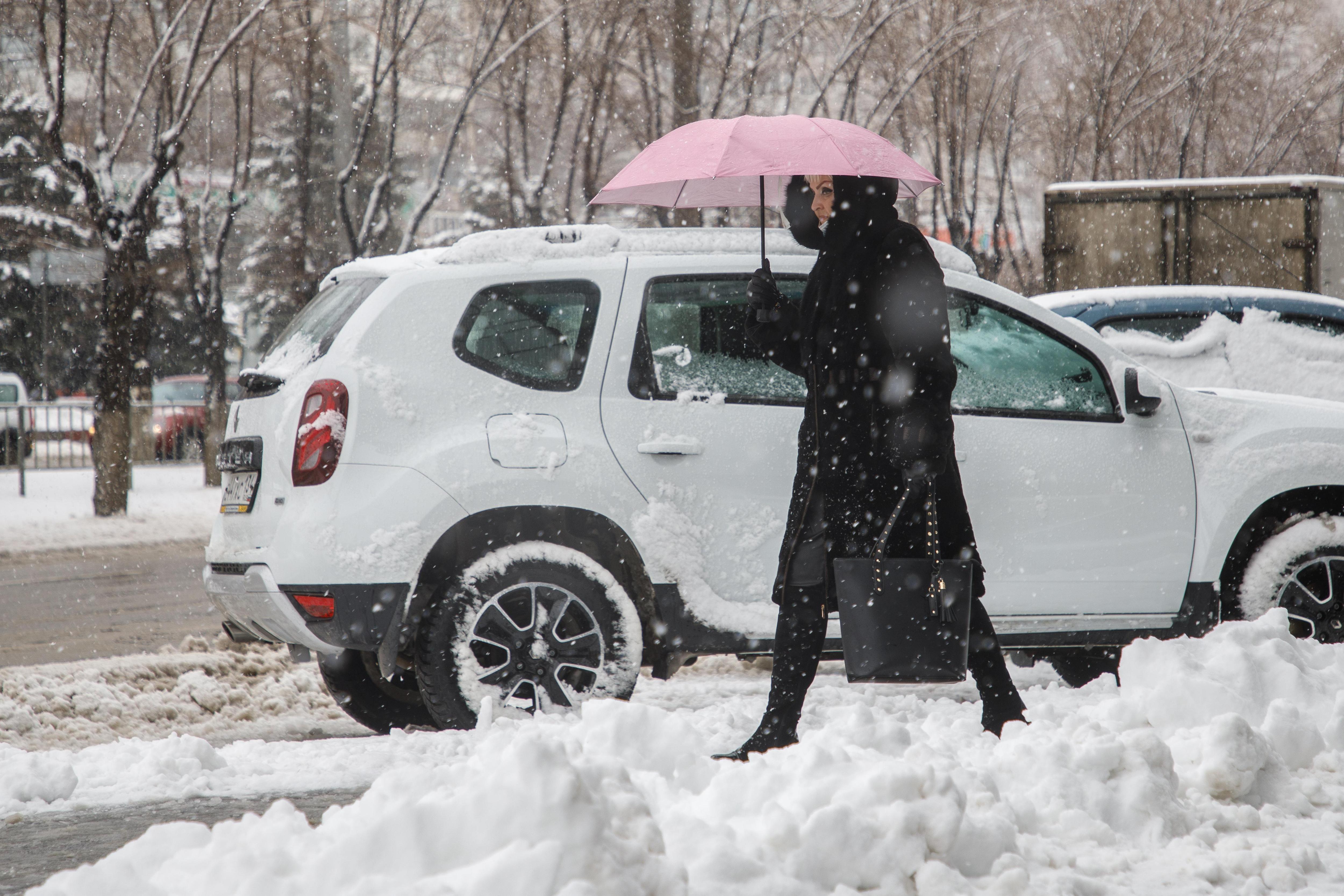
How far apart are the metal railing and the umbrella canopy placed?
1221 centimetres

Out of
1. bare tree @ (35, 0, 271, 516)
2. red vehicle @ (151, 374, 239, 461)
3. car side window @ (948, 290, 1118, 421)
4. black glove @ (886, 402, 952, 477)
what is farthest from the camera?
red vehicle @ (151, 374, 239, 461)

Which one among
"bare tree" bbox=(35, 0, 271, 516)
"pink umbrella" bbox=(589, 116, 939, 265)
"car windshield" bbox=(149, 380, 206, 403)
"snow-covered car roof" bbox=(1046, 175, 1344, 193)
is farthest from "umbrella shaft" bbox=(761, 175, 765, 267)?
"car windshield" bbox=(149, 380, 206, 403)

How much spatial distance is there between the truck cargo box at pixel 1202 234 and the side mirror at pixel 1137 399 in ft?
19.7

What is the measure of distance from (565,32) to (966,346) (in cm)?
1350

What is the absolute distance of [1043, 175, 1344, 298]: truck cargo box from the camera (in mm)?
10938

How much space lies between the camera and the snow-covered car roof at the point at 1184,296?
25.6 ft

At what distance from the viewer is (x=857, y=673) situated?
4051mm

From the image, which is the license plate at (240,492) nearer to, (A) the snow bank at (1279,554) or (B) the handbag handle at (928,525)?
(B) the handbag handle at (928,525)

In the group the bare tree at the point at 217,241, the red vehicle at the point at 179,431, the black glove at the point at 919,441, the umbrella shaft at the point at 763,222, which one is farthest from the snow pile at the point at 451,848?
the red vehicle at the point at 179,431

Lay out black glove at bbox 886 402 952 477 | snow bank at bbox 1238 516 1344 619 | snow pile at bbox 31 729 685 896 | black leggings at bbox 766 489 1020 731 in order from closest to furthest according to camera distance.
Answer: snow pile at bbox 31 729 685 896, black glove at bbox 886 402 952 477, black leggings at bbox 766 489 1020 731, snow bank at bbox 1238 516 1344 619

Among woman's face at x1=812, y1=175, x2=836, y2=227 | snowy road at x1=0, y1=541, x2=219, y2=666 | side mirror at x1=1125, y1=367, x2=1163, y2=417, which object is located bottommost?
snowy road at x1=0, y1=541, x2=219, y2=666

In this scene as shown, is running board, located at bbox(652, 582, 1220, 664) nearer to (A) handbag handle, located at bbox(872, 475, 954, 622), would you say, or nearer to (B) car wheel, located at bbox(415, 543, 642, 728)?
(B) car wheel, located at bbox(415, 543, 642, 728)

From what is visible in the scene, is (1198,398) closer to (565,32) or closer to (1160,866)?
(1160,866)

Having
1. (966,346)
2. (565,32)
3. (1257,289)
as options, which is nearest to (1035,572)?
(966,346)
